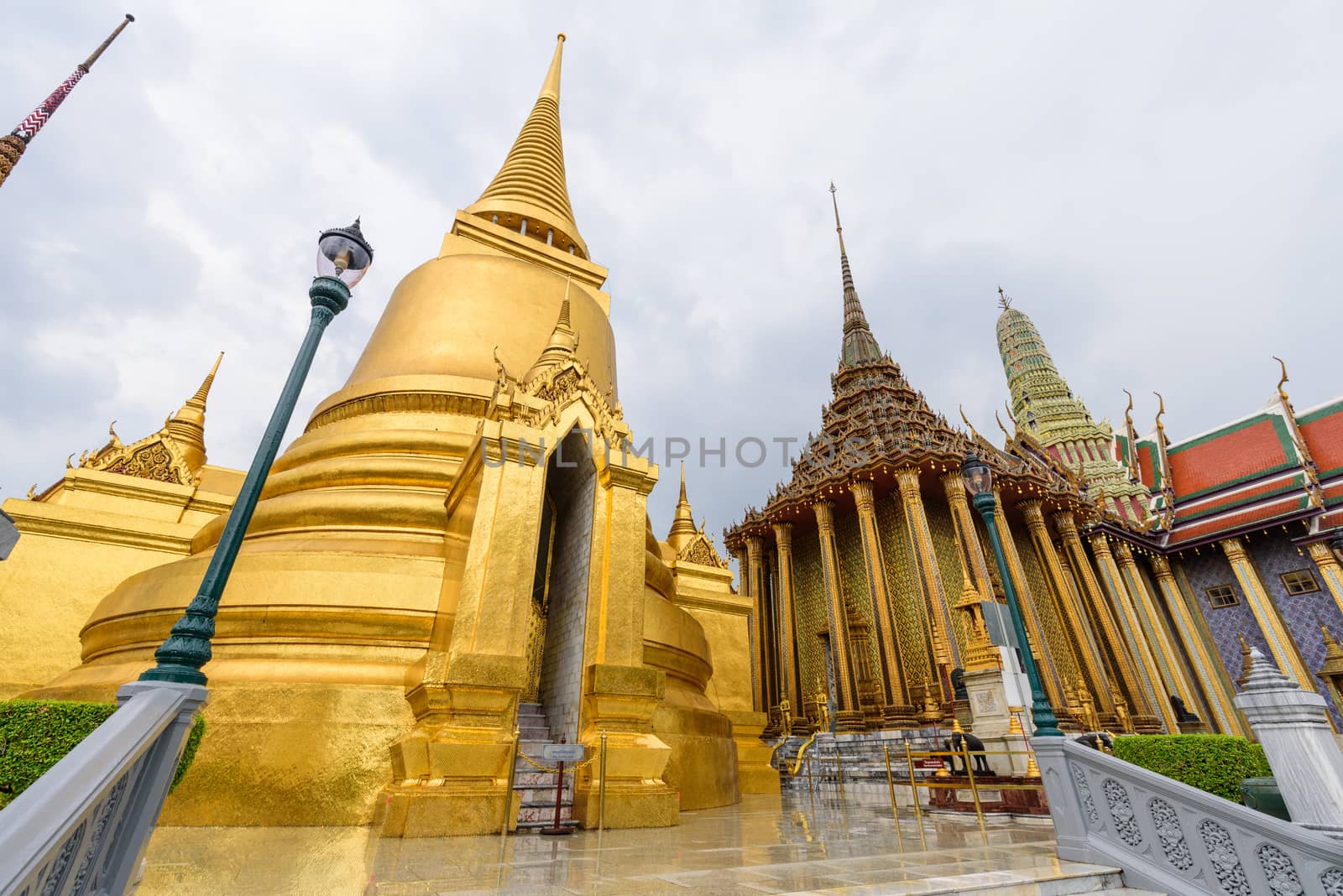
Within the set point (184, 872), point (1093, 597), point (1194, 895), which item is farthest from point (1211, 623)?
point (184, 872)

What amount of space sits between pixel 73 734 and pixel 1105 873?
524cm

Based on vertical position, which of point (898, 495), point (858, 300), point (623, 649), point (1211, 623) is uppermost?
point (858, 300)

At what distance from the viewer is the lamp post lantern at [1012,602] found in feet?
13.4

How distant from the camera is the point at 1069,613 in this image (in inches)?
646

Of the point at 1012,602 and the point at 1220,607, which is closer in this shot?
the point at 1012,602

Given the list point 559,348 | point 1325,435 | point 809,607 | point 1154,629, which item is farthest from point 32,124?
point 1325,435

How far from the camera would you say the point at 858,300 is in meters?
24.4

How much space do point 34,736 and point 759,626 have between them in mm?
16571

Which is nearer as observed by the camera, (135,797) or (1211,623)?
(135,797)

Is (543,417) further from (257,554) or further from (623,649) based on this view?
(257,554)

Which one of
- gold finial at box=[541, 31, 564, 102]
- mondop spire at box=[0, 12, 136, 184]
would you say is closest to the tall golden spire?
gold finial at box=[541, 31, 564, 102]

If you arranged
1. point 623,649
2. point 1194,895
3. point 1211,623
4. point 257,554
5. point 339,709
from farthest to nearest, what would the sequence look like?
point 1211,623 → point 257,554 → point 623,649 → point 339,709 → point 1194,895

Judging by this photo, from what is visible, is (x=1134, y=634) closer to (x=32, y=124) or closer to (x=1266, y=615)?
(x=1266, y=615)

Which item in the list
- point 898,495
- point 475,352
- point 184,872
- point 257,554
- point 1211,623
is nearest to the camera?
point 184,872
